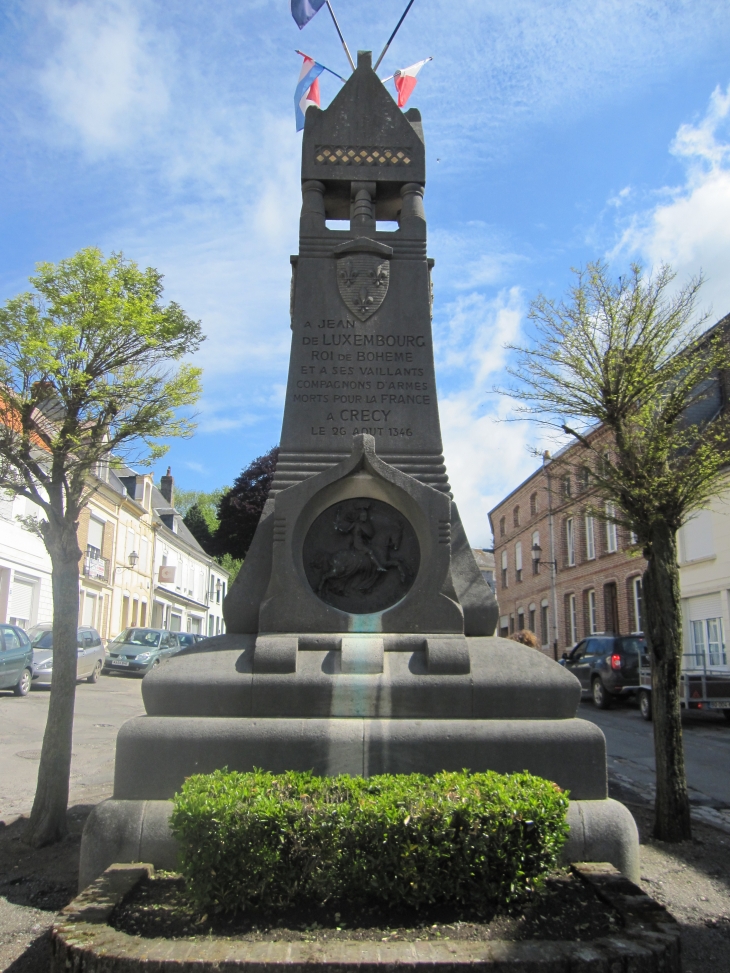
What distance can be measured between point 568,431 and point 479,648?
3.28 metres

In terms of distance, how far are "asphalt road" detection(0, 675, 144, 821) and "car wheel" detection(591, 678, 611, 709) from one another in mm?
10768

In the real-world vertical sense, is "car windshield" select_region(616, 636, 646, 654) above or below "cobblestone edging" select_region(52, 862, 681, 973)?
above

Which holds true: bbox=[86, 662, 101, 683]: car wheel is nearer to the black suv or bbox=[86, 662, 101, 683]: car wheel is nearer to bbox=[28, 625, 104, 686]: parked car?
bbox=[28, 625, 104, 686]: parked car

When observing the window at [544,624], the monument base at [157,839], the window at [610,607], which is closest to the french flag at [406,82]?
the monument base at [157,839]

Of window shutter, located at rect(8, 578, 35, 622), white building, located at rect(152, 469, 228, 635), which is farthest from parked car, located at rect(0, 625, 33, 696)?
white building, located at rect(152, 469, 228, 635)

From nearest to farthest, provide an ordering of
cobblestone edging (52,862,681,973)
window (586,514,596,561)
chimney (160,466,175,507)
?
cobblestone edging (52,862,681,973), window (586,514,596,561), chimney (160,466,175,507)

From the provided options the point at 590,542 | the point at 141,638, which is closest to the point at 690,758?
the point at 141,638

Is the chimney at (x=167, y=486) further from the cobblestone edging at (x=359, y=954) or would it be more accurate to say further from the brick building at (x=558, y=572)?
the cobblestone edging at (x=359, y=954)

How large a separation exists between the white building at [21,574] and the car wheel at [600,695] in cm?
1657

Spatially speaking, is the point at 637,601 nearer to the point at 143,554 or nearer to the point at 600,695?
the point at 600,695

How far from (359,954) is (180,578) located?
50.9m

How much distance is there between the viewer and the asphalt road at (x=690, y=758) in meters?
8.67

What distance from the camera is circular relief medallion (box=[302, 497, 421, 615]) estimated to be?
6.23 m

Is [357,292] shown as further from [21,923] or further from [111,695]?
[111,695]
